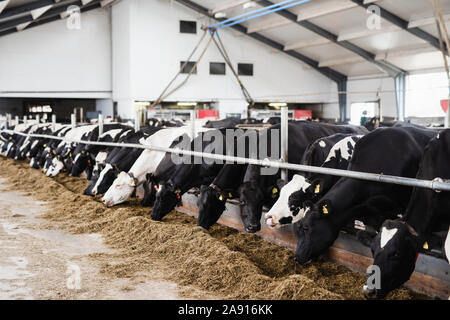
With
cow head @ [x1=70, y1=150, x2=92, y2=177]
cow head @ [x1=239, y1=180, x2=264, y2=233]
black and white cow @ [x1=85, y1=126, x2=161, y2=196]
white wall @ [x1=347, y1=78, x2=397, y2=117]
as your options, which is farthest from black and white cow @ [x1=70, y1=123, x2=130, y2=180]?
white wall @ [x1=347, y1=78, x2=397, y2=117]

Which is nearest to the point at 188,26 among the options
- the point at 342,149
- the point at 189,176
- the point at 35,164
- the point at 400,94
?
Result: the point at 400,94

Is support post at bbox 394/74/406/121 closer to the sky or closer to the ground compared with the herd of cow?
closer to the sky

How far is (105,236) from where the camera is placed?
5.94 meters

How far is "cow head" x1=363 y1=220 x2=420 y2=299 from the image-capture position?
3402 millimetres

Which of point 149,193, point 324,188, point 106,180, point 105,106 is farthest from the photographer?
point 105,106

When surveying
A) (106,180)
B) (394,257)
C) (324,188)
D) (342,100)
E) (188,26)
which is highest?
(188,26)

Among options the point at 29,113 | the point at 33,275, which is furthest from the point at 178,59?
the point at 33,275

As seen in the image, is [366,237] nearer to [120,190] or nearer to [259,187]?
[259,187]

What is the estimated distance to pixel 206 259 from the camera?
15.1 feet

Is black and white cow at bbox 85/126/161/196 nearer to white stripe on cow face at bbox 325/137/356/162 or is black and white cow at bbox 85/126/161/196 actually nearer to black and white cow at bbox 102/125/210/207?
black and white cow at bbox 102/125/210/207

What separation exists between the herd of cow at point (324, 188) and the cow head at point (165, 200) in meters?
0.01

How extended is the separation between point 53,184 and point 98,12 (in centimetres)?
1860

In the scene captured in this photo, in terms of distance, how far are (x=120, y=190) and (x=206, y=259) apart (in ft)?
11.2

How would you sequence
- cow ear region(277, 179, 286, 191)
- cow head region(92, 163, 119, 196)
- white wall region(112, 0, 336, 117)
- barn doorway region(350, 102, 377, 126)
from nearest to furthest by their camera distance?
cow ear region(277, 179, 286, 191)
cow head region(92, 163, 119, 196)
white wall region(112, 0, 336, 117)
barn doorway region(350, 102, 377, 126)
